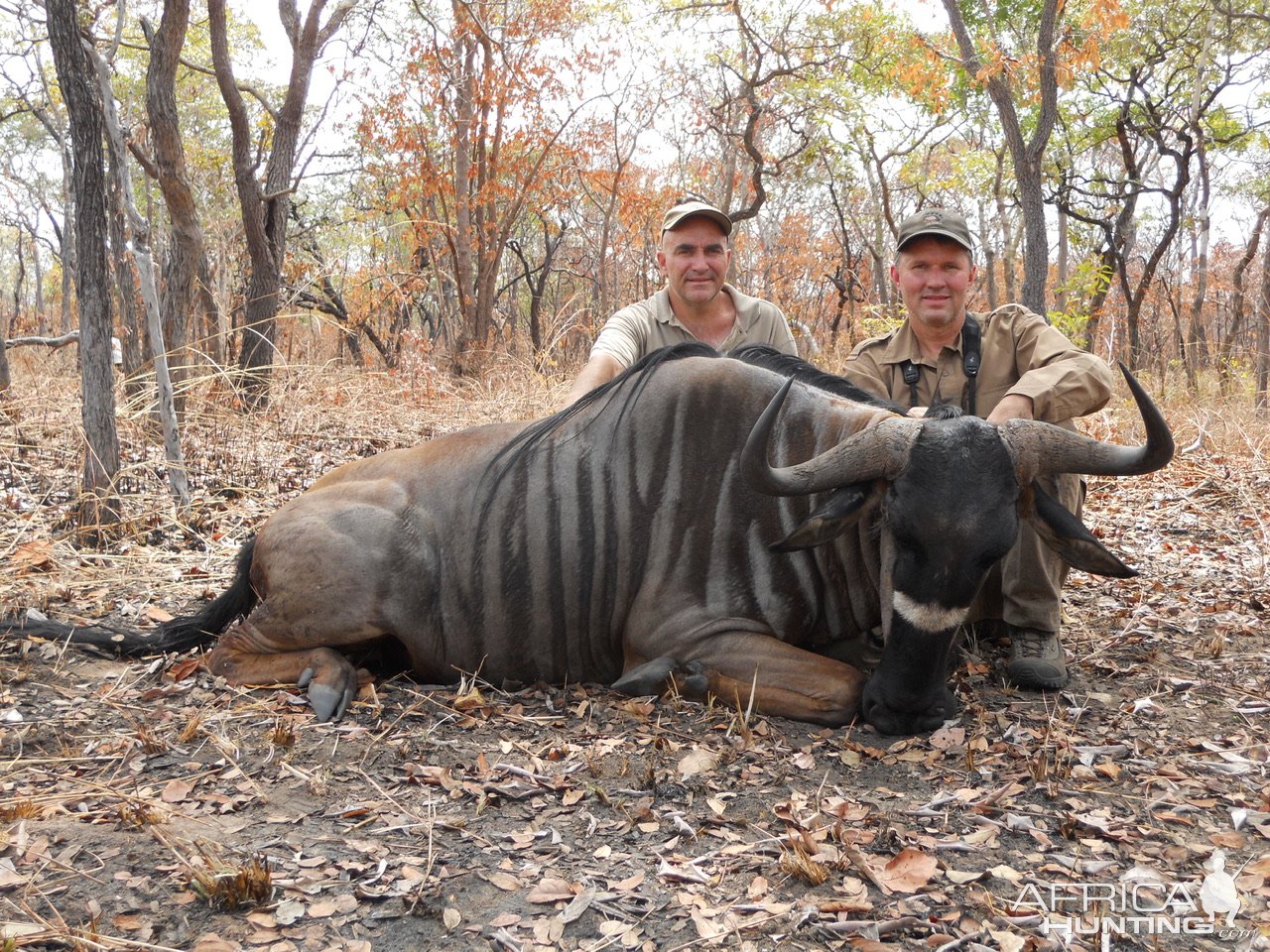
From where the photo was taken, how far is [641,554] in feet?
12.5

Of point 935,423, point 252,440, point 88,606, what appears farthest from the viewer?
point 252,440

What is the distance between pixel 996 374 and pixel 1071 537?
1.43m

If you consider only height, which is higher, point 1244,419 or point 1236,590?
point 1244,419

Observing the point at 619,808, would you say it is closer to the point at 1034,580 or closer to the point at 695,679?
the point at 695,679

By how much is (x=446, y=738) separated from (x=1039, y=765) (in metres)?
1.96

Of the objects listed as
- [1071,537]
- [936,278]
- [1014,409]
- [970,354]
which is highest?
[936,278]

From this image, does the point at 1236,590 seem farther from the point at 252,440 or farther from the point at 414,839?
the point at 252,440

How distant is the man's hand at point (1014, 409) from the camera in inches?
152

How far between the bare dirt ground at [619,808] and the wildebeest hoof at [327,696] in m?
0.05

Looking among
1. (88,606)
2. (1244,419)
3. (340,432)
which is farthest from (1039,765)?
(1244,419)

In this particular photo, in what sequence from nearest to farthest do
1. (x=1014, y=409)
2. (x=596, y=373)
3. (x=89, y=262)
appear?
(x=1014, y=409)
(x=89, y=262)
(x=596, y=373)

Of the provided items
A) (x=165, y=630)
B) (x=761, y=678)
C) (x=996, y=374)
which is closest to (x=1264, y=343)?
(x=996, y=374)

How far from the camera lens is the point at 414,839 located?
259cm

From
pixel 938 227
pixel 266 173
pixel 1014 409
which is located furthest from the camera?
pixel 266 173
